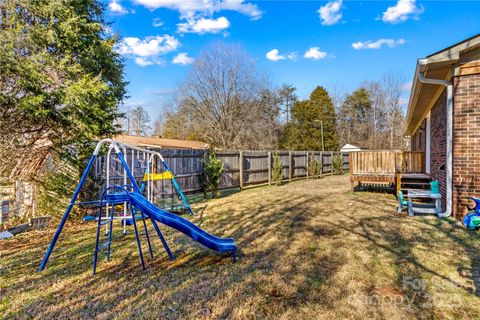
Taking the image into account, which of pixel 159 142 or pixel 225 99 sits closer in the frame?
pixel 159 142

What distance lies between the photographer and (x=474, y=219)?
4.63 metres

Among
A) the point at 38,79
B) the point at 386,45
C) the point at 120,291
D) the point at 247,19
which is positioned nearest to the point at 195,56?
the point at 247,19

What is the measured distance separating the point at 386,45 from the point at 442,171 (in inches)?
706

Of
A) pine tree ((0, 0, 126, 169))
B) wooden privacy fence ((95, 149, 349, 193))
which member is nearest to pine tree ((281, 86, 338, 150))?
Result: wooden privacy fence ((95, 149, 349, 193))

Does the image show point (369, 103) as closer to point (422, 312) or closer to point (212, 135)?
point (212, 135)

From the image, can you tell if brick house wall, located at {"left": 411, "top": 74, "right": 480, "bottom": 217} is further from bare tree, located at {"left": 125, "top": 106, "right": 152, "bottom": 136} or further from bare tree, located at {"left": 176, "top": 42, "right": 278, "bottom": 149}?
bare tree, located at {"left": 125, "top": 106, "right": 152, "bottom": 136}

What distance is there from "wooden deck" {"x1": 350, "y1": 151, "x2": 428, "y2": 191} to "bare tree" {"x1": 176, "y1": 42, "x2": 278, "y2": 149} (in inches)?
725

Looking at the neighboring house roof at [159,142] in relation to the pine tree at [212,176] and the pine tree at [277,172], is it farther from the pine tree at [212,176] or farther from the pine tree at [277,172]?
the pine tree at [212,176]

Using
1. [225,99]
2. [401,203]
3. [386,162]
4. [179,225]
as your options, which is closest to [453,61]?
[401,203]

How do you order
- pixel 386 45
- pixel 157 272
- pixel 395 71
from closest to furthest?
1. pixel 157 272
2. pixel 386 45
3. pixel 395 71

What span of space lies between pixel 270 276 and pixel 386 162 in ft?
23.5

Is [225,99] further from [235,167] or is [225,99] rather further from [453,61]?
[453,61]

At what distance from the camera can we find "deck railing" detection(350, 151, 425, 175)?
879cm

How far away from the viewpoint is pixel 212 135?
27875mm
